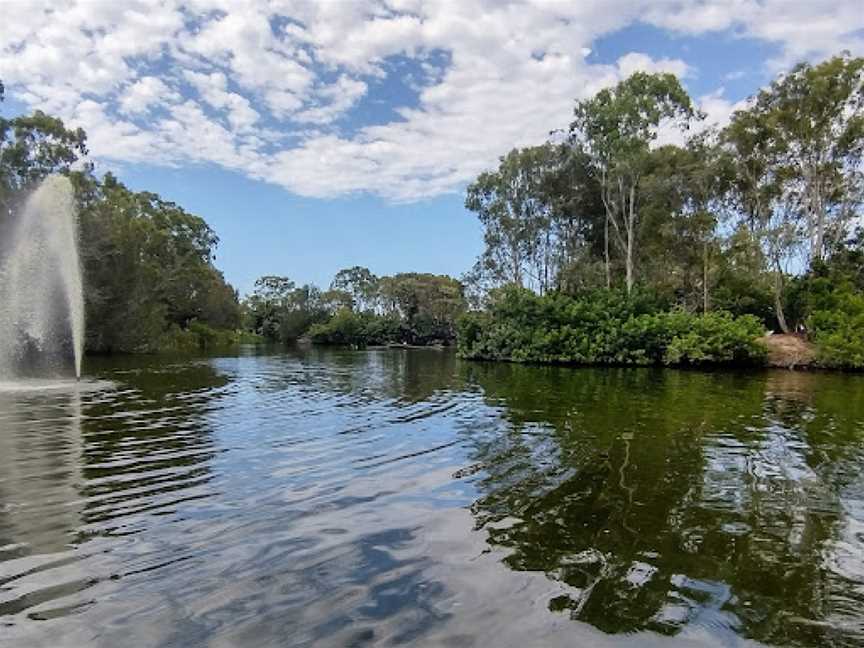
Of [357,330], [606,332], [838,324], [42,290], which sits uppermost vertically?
[42,290]

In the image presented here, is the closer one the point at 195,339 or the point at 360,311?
the point at 195,339

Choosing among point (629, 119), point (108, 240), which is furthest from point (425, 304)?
point (629, 119)

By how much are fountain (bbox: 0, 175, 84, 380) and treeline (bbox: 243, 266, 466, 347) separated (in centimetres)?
4507

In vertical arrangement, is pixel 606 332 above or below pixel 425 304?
below

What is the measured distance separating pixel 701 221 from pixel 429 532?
35910 mm

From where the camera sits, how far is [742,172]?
3316 cm

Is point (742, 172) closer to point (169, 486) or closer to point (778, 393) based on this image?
point (778, 393)

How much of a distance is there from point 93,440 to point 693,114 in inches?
1351

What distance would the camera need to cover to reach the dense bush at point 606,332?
94.4ft

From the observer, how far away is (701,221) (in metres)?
36.7

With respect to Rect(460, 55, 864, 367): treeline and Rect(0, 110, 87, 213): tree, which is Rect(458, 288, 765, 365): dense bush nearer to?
Rect(460, 55, 864, 367): treeline

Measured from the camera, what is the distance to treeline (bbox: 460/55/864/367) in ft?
95.3

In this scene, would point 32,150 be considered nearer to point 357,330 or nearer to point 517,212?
point 517,212

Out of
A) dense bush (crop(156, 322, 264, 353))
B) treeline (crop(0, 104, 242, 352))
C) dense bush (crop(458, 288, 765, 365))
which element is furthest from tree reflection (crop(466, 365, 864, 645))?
dense bush (crop(156, 322, 264, 353))
